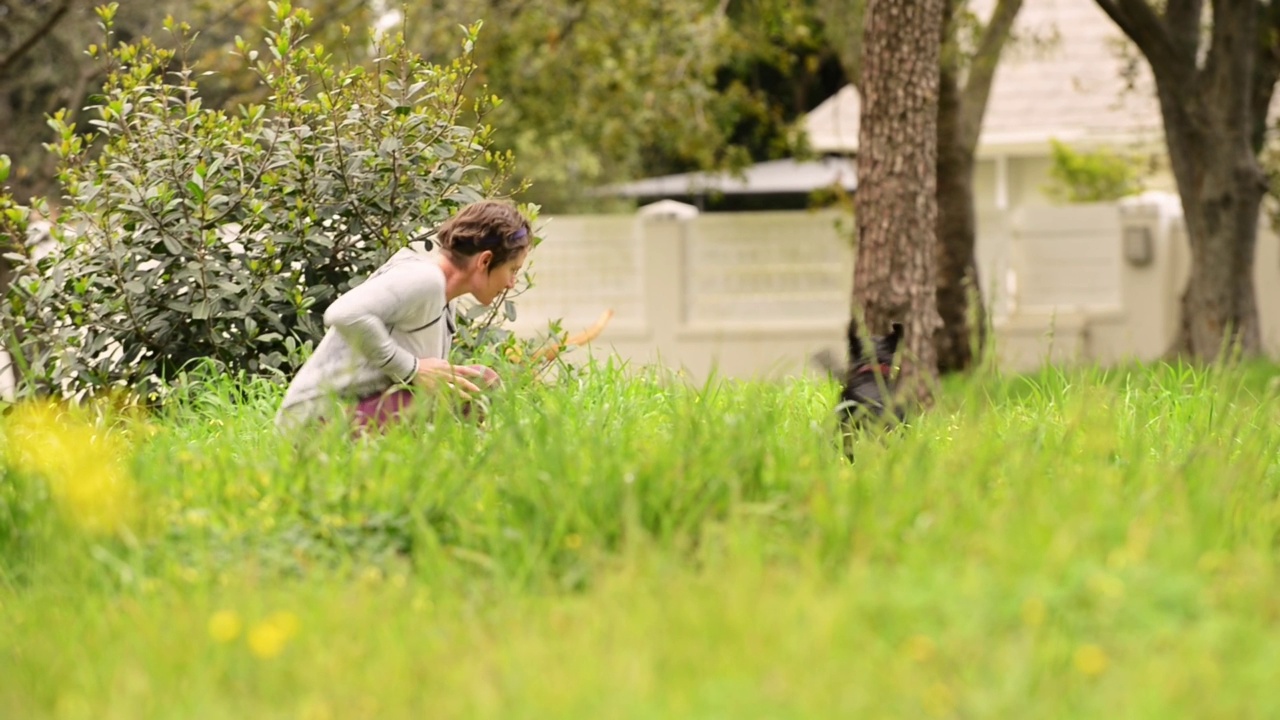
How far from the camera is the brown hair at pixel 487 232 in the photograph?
545cm

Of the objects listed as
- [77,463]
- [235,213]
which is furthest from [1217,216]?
[77,463]

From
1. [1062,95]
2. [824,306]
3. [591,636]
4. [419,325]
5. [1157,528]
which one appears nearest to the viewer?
[591,636]

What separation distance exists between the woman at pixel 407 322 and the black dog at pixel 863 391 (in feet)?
3.68

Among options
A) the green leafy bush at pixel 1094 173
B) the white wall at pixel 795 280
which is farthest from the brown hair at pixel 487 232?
the green leafy bush at pixel 1094 173

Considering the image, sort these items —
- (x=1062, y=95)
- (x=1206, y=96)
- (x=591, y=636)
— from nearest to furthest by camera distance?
(x=591, y=636)
(x=1206, y=96)
(x=1062, y=95)

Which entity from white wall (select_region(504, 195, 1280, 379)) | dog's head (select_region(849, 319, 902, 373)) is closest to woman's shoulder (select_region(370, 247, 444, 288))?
dog's head (select_region(849, 319, 902, 373))

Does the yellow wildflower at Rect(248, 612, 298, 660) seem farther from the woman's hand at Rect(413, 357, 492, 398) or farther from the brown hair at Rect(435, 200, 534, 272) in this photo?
the brown hair at Rect(435, 200, 534, 272)

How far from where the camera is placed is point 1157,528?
11.8 ft

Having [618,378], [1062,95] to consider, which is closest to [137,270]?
[618,378]

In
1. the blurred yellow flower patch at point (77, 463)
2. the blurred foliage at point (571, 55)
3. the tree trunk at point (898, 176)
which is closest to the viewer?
the blurred yellow flower patch at point (77, 463)

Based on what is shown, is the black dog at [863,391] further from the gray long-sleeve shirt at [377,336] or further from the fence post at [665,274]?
the fence post at [665,274]

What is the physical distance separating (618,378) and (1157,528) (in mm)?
2851

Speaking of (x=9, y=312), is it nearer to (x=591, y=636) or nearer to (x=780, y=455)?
(x=780, y=455)

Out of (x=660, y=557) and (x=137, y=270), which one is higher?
(x=137, y=270)
